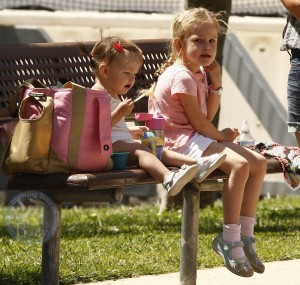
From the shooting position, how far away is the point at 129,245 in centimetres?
689

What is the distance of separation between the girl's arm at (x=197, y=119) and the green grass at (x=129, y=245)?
3.19 feet

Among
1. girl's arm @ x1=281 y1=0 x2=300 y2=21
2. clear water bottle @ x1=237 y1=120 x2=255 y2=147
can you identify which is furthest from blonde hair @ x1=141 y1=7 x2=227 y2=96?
girl's arm @ x1=281 y1=0 x2=300 y2=21

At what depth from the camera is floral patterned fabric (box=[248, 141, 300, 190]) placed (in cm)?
553

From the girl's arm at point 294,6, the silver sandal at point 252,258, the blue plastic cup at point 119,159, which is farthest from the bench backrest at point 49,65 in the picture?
the silver sandal at point 252,258

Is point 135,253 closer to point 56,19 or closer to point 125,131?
point 125,131

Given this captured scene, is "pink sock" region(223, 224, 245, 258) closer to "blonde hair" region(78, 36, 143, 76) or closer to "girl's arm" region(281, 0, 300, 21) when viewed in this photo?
"blonde hair" region(78, 36, 143, 76)

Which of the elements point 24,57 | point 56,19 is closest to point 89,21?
point 56,19

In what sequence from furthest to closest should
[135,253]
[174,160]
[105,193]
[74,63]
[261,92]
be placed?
[261,92], [135,253], [74,63], [174,160], [105,193]

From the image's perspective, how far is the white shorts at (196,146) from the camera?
5.36m

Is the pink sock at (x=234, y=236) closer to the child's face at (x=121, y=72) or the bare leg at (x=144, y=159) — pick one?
the bare leg at (x=144, y=159)

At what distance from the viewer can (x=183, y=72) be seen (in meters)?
5.48

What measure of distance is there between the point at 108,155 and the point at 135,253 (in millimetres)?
1832

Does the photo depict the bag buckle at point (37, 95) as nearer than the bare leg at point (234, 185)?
Yes

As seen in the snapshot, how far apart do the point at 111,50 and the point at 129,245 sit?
1.91m
